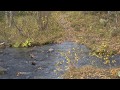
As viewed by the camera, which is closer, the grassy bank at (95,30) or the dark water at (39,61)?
the dark water at (39,61)

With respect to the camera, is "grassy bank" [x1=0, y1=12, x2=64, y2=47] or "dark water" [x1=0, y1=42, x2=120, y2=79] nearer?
"dark water" [x1=0, y1=42, x2=120, y2=79]

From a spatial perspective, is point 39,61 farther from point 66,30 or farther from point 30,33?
point 66,30

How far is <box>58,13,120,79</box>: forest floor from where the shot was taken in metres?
9.39

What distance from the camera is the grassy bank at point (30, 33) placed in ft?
52.8

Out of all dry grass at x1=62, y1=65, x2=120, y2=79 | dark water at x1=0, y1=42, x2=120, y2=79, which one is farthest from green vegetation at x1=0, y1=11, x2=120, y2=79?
dry grass at x1=62, y1=65, x2=120, y2=79

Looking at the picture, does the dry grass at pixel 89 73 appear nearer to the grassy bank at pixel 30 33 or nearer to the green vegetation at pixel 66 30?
the green vegetation at pixel 66 30

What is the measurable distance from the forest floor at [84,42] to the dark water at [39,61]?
A: 590 mm

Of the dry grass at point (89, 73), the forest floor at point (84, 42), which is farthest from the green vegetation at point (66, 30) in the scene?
the dry grass at point (89, 73)

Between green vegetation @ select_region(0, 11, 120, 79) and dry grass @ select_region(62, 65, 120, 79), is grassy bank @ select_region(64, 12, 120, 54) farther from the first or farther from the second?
dry grass @ select_region(62, 65, 120, 79)

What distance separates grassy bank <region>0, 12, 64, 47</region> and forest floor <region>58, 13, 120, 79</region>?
30.3 inches

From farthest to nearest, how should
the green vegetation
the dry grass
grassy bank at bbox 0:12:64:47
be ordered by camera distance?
grassy bank at bbox 0:12:64:47 < the green vegetation < the dry grass

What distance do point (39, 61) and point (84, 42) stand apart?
466 centimetres

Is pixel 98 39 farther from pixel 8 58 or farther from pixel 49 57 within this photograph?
pixel 8 58
